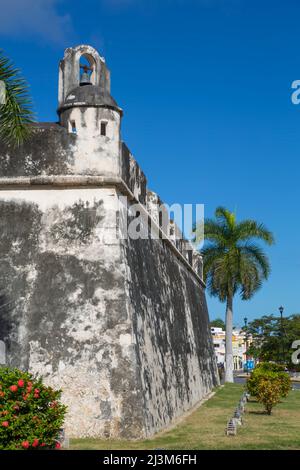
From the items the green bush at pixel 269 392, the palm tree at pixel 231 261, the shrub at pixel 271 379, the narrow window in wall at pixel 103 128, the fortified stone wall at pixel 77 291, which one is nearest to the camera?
the fortified stone wall at pixel 77 291

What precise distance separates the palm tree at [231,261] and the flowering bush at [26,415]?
2296 centimetres

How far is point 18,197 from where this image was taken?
34.6ft

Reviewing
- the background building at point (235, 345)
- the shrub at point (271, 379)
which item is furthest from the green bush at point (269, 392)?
the background building at point (235, 345)

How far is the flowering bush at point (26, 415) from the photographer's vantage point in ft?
21.3

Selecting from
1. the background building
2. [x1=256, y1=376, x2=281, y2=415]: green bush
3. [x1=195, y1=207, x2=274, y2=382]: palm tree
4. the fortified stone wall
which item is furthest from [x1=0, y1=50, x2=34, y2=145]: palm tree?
the background building

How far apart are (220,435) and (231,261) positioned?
20362 mm

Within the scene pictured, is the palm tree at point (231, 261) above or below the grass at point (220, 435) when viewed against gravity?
above

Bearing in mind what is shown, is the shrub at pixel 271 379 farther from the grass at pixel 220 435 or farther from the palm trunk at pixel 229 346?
the palm trunk at pixel 229 346

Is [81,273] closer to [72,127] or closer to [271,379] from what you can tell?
[72,127]

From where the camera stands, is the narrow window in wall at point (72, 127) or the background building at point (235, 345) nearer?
the narrow window in wall at point (72, 127)

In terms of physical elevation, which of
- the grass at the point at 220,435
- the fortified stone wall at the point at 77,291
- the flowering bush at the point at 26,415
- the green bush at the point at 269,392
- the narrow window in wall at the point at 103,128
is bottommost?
the grass at the point at 220,435
